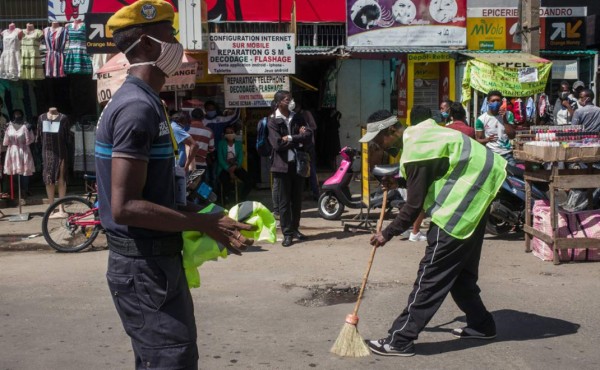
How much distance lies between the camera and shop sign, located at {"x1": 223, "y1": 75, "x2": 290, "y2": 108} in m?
12.0

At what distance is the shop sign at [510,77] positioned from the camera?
12.9 m

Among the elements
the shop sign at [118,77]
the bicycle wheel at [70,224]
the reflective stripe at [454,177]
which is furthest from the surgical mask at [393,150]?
the shop sign at [118,77]

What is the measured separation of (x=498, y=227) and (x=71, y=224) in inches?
207

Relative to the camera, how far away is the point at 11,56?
488 inches

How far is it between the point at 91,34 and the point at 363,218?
4691 millimetres

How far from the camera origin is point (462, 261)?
5082mm

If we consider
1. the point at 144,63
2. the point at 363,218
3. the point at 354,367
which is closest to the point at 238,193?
the point at 363,218

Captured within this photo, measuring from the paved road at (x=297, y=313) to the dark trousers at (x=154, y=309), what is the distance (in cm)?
219

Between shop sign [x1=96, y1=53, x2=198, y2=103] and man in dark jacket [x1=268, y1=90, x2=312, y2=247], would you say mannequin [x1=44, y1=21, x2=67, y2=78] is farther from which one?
man in dark jacket [x1=268, y1=90, x2=312, y2=247]

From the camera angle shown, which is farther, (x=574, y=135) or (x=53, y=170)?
(x=53, y=170)

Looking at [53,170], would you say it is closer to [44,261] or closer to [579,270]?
[44,261]

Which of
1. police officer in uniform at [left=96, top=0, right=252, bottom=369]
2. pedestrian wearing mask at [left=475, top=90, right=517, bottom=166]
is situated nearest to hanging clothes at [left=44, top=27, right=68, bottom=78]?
pedestrian wearing mask at [left=475, top=90, right=517, bottom=166]

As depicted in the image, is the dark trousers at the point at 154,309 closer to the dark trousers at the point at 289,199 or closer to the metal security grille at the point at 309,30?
the dark trousers at the point at 289,199

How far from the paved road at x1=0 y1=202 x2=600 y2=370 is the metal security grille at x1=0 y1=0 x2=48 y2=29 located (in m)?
6.56
